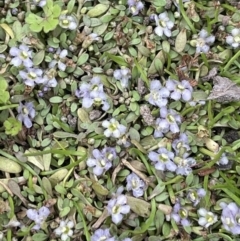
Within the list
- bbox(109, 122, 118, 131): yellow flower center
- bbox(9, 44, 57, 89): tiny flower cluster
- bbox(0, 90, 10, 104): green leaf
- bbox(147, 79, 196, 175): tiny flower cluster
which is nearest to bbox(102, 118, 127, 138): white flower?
bbox(109, 122, 118, 131): yellow flower center

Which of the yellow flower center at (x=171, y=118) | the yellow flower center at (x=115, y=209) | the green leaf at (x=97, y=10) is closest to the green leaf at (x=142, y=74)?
the yellow flower center at (x=171, y=118)

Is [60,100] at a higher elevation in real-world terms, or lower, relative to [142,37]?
lower

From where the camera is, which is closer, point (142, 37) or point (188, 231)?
point (188, 231)

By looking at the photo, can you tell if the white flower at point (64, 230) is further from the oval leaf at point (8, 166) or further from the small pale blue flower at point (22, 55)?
the small pale blue flower at point (22, 55)

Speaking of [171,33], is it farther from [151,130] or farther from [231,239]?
[231,239]

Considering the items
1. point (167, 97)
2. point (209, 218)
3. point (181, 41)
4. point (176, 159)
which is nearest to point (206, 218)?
point (209, 218)

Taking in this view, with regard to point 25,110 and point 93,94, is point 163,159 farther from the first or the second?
point 25,110

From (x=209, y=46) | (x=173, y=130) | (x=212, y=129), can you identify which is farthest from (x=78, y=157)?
(x=209, y=46)

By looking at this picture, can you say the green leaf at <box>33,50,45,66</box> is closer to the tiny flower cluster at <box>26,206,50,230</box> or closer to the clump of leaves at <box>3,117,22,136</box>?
the clump of leaves at <box>3,117,22,136</box>
